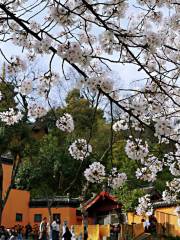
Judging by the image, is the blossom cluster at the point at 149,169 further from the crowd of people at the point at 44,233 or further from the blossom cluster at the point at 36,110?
the crowd of people at the point at 44,233

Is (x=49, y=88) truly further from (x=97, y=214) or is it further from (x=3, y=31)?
(x=97, y=214)

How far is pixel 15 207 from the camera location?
88.7 ft

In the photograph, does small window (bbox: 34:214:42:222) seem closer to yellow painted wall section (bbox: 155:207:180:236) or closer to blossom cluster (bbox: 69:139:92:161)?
yellow painted wall section (bbox: 155:207:180:236)

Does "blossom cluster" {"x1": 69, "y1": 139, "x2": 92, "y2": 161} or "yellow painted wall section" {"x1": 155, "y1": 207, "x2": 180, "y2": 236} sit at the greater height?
"yellow painted wall section" {"x1": 155, "y1": 207, "x2": 180, "y2": 236}

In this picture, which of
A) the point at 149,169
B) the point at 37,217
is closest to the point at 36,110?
the point at 149,169

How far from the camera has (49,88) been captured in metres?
3.93

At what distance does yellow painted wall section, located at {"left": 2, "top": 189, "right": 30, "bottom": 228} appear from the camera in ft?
86.6

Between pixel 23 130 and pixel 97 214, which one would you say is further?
pixel 97 214

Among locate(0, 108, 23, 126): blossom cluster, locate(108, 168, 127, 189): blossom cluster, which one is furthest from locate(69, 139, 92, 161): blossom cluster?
locate(0, 108, 23, 126): blossom cluster

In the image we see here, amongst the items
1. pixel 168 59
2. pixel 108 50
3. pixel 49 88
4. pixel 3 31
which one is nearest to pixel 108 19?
pixel 108 50

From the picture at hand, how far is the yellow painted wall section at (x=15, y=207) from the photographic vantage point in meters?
26.4

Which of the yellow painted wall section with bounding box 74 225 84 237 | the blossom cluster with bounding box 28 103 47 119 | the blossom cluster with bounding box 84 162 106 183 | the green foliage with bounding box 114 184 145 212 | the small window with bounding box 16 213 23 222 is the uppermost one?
the green foliage with bounding box 114 184 145 212

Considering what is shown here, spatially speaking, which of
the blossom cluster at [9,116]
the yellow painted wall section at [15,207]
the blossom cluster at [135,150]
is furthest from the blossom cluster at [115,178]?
the yellow painted wall section at [15,207]

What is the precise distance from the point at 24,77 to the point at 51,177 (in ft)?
78.0
